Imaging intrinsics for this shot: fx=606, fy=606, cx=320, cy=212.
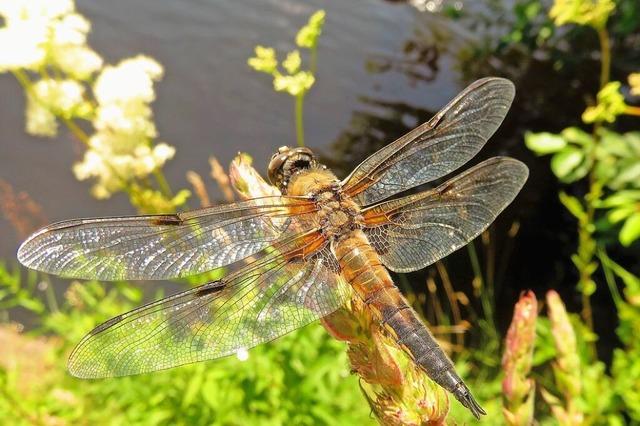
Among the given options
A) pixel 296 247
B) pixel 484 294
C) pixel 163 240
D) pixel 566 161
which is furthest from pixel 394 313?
pixel 484 294

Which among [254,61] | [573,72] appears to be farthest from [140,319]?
[573,72]

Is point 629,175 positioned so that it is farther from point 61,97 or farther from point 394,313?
point 61,97

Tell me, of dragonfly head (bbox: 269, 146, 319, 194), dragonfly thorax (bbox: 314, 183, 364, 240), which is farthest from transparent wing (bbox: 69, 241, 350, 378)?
dragonfly head (bbox: 269, 146, 319, 194)

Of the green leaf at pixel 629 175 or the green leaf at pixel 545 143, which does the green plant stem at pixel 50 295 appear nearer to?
the green leaf at pixel 545 143

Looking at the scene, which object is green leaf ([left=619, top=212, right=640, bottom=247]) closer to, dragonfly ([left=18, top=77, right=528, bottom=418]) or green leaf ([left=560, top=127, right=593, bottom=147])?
green leaf ([left=560, top=127, right=593, bottom=147])

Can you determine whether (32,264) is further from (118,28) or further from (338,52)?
(118,28)

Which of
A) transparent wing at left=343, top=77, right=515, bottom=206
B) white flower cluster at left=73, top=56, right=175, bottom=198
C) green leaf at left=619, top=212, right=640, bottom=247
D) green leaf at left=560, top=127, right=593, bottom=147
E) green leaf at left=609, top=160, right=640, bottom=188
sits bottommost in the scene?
green leaf at left=619, top=212, right=640, bottom=247

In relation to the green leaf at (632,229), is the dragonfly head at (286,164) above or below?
above

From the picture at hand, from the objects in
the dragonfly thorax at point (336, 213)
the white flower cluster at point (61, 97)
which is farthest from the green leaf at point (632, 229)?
the white flower cluster at point (61, 97)
